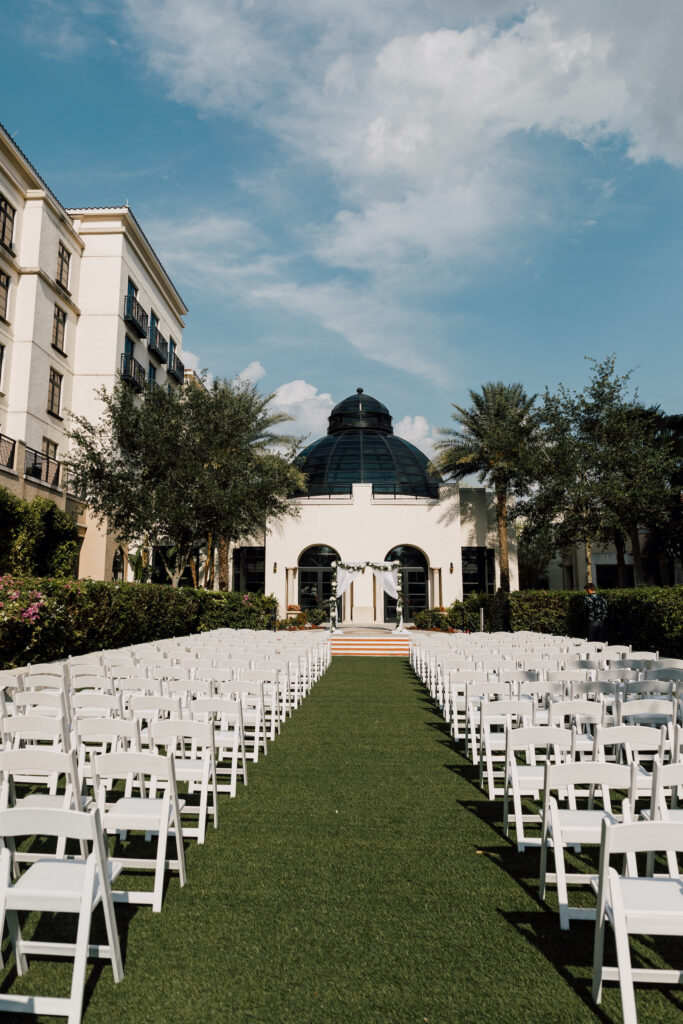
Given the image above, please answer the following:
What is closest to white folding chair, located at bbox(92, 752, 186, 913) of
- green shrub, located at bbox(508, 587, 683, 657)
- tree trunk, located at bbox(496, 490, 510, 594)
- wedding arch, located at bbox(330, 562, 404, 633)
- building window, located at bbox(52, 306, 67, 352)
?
green shrub, located at bbox(508, 587, 683, 657)

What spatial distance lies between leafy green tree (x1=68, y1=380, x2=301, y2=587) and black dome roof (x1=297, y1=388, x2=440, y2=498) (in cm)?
1441

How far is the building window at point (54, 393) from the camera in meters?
25.0

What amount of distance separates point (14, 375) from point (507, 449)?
2099 cm

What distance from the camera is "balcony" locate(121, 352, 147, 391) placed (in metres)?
27.0

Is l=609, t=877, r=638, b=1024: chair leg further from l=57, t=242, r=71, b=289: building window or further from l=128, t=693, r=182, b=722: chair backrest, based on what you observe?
l=57, t=242, r=71, b=289: building window

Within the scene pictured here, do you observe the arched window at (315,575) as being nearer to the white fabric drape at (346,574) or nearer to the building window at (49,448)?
the white fabric drape at (346,574)

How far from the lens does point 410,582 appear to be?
3653 centimetres

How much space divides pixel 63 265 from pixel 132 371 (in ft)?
15.5

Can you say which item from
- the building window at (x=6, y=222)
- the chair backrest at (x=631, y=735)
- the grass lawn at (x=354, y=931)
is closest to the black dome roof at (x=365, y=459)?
the building window at (x=6, y=222)

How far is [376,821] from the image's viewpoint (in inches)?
209

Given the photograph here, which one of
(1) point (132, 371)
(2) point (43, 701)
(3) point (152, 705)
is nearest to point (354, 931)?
(3) point (152, 705)

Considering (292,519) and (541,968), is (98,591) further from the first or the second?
(292,519)

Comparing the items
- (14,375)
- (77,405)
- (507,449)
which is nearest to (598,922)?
(14,375)

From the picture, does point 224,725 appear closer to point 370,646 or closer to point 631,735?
point 631,735
